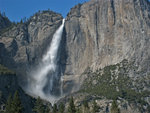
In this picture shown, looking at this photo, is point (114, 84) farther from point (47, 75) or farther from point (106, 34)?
point (47, 75)

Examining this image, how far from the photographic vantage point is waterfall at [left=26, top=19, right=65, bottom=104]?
5994 inches

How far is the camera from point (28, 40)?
167750 millimetres

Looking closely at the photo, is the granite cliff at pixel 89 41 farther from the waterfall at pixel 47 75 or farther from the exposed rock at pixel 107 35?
the waterfall at pixel 47 75

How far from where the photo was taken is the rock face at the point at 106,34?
146 meters

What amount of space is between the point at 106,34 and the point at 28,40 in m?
42.9

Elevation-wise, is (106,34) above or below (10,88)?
above

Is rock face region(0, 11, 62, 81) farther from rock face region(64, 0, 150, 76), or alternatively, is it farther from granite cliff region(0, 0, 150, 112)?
rock face region(64, 0, 150, 76)

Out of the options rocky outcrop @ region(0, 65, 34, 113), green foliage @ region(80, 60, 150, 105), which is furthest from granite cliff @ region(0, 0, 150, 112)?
rocky outcrop @ region(0, 65, 34, 113)

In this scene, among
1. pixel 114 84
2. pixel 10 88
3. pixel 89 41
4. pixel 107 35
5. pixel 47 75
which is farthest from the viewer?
pixel 47 75

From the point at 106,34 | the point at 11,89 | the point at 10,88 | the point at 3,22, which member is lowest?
the point at 11,89

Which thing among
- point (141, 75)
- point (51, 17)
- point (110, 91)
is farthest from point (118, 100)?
point (51, 17)

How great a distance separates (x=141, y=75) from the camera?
13500 centimetres

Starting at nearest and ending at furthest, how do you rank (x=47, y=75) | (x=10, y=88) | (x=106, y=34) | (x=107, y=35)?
(x=10, y=88)
(x=107, y=35)
(x=106, y=34)
(x=47, y=75)

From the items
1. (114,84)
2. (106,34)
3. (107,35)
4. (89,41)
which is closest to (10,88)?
(114,84)
